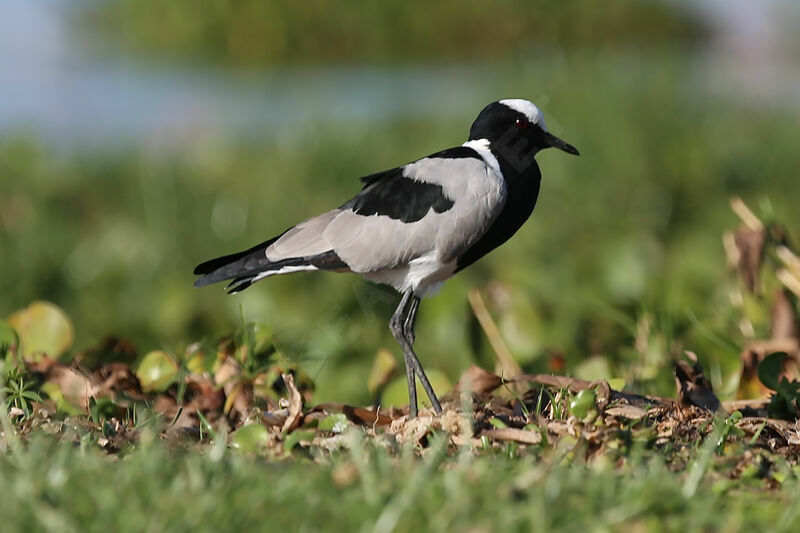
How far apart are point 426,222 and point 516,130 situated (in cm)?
48

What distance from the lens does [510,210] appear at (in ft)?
10.9

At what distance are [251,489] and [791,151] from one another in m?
7.03

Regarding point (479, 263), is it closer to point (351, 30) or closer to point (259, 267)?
point (259, 267)

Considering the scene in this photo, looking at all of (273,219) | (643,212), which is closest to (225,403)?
(273,219)

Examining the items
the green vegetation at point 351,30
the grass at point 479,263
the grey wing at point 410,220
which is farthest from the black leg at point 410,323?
the green vegetation at point 351,30

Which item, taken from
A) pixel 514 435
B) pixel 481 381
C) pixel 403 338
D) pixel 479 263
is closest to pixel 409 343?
pixel 403 338

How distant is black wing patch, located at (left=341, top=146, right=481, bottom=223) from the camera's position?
331 cm

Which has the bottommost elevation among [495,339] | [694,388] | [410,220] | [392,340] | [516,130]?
[392,340]

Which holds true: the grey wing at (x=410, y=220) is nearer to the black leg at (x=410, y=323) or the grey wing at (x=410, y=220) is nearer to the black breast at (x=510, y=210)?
the black breast at (x=510, y=210)

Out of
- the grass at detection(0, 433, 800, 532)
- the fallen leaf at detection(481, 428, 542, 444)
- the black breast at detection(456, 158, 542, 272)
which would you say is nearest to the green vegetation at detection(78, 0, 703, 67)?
the black breast at detection(456, 158, 542, 272)

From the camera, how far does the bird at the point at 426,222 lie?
3.27 m

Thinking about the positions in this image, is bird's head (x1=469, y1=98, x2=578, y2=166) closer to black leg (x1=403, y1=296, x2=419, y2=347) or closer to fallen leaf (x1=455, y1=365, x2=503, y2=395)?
black leg (x1=403, y1=296, x2=419, y2=347)

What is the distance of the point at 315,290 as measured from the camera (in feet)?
18.6

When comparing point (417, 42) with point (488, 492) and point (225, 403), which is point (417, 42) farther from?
point (488, 492)
